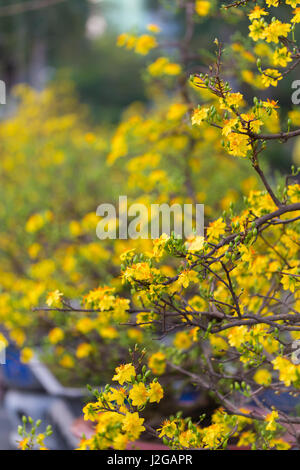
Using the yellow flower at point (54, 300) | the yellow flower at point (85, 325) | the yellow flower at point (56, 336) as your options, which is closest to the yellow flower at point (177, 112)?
the yellow flower at point (85, 325)

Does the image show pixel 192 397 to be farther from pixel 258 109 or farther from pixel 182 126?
pixel 258 109

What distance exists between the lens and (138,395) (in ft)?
5.76

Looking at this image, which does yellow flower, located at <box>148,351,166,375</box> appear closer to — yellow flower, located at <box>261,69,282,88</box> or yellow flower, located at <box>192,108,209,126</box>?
yellow flower, located at <box>192,108,209,126</box>

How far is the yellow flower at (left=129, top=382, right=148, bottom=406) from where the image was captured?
5.76ft

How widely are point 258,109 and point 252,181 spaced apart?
243cm

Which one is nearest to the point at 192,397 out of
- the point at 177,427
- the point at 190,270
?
the point at 177,427

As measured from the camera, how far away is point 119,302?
1.96 metres

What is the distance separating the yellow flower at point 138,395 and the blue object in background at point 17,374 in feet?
8.73

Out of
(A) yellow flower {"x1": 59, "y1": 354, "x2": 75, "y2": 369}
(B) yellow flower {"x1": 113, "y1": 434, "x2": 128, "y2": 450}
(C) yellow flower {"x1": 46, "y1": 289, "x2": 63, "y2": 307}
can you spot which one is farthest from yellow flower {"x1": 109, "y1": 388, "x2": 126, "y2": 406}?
(A) yellow flower {"x1": 59, "y1": 354, "x2": 75, "y2": 369}

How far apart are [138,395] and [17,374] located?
2927mm

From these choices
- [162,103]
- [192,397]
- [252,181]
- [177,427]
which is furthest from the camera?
[162,103]

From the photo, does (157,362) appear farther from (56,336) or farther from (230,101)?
(230,101)

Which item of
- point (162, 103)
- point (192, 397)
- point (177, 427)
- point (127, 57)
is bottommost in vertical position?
point (192, 397)

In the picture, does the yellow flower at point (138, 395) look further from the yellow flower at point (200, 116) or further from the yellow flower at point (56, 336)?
the yellow flower at point (56, 336)
